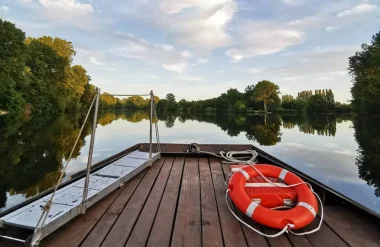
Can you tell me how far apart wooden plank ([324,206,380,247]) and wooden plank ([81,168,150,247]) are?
1598 millimetres

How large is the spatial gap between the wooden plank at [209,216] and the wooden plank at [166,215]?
9.4 inches

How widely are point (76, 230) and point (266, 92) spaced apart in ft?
171

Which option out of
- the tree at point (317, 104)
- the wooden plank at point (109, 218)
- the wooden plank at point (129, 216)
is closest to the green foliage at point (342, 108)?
the tree at point (317, 104)

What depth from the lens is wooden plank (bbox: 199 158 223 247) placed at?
151 centimetres

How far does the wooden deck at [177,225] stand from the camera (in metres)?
1.49

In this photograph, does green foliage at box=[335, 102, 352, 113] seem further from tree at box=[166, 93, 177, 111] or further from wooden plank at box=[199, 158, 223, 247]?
wooden plank at box=[199, 158, 223, 247]

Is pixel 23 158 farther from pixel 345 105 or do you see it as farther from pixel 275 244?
pixel 345 105

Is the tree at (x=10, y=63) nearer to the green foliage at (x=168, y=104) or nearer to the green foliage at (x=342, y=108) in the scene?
the green foliage at (x=168, y=104)

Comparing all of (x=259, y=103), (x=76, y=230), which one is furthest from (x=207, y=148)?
(x=259, y=103)

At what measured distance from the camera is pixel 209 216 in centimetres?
185

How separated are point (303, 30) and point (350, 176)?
11.7m

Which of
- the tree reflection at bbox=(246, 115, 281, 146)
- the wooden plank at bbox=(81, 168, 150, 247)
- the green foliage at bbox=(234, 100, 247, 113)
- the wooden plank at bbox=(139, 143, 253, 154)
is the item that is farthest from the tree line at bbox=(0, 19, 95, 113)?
the green foliage at bbox=(234, 100, 247, 113)

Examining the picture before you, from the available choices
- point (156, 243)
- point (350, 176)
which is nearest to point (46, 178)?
point (156, 243)

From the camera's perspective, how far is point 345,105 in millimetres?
48438
